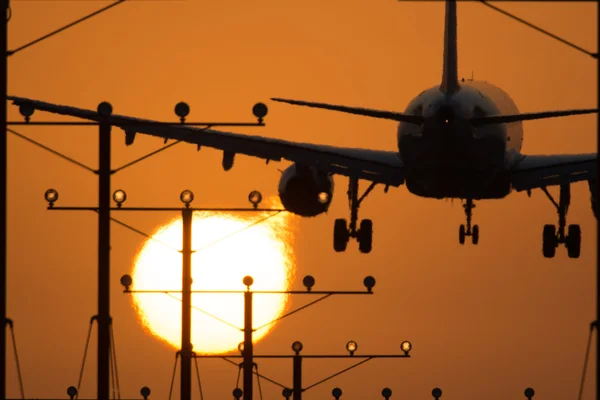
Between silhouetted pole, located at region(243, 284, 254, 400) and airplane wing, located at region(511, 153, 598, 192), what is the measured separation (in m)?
10.6

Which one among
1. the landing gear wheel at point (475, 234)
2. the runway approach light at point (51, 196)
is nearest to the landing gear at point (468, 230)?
the landing gear wheel at point (475, 234)

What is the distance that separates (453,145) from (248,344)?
1269cm

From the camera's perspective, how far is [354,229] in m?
87.4

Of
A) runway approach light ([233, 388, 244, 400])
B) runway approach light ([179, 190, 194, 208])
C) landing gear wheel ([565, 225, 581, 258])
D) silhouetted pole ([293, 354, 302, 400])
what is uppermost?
runway approach light ([179, 190, 194, 208])

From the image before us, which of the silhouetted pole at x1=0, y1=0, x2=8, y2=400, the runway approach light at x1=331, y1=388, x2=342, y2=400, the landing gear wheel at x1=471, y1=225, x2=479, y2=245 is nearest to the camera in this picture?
the silhouetted pole at x1=0, y1=0, x2=8, y2=400

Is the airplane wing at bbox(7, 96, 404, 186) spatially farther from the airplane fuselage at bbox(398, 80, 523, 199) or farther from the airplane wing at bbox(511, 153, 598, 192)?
the airplane fuselage at bbox(398, 80, 523, 199)

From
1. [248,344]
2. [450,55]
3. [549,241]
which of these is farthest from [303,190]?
[450,55]

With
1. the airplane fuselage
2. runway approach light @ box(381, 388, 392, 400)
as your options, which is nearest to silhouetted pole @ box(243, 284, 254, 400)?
the airplane fuselage

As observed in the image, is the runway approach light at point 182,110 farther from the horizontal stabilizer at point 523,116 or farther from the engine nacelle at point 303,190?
the engine nacelle at point 303,190

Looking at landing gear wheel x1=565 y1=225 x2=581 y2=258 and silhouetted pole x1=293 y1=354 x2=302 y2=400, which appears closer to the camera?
landing gear wheel x1=565 y1=225 x2=581 y2=258

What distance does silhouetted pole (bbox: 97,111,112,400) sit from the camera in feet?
177

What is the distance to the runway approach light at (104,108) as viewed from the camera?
55509 millimetres

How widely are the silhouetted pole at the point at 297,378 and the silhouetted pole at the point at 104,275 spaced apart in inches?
1239

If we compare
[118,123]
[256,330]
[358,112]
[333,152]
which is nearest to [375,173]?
[333,152]
